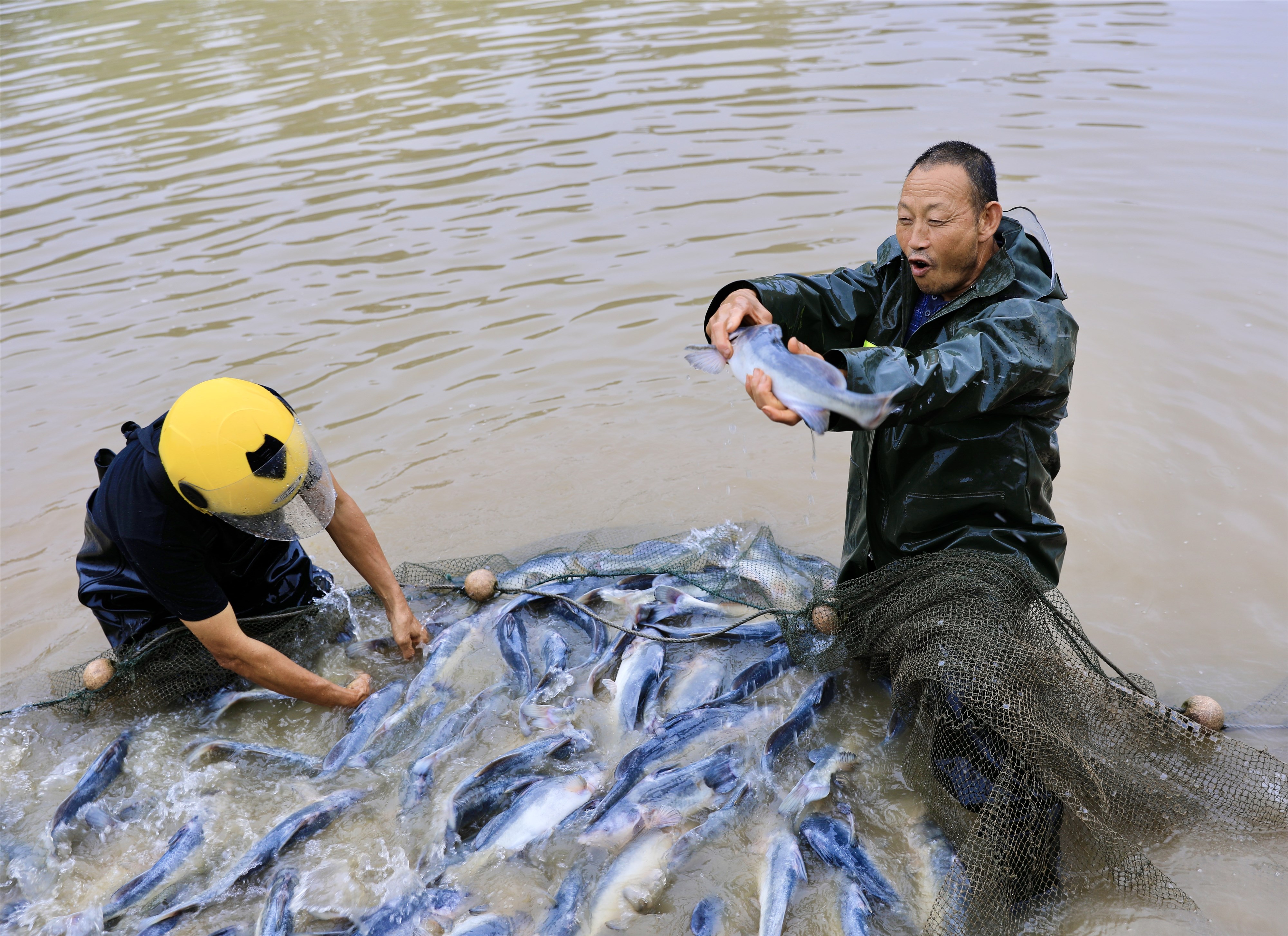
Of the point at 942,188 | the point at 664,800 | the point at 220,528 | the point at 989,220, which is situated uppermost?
the point at 942,188

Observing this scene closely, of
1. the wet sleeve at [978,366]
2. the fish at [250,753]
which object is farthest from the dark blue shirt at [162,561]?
the wet sleeve at [978,366]

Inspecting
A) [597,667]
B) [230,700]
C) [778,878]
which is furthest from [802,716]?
[230,700]

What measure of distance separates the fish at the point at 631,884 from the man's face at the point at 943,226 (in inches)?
88.7

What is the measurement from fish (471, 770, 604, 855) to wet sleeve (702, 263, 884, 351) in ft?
6.24

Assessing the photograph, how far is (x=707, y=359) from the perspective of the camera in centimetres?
288

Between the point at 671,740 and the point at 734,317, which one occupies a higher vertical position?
the point at 734,317

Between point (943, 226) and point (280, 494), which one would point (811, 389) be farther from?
point (280, 494)

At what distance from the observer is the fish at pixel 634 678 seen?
3953 millimetres

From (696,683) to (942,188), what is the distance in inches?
88.8

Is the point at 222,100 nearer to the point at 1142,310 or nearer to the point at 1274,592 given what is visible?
the point at 1142,310

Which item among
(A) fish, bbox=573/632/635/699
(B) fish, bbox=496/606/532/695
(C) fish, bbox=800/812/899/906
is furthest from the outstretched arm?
(C) fish, bbox=800/812/899/906

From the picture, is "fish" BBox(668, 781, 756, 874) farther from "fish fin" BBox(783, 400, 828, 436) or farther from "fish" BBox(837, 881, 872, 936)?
"fish fin" BBox(783, 400, 828, 436)

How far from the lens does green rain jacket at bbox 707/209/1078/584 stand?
2.76 metres

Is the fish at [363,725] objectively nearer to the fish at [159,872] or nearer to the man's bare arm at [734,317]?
the fish at [159,872]
